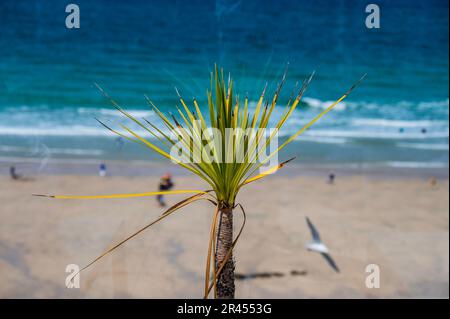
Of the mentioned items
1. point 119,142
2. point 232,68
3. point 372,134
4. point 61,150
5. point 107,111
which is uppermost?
point 232,68

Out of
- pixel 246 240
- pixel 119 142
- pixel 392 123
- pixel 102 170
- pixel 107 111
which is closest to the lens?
pixel 246 240

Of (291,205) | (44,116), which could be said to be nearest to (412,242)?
(291,205)

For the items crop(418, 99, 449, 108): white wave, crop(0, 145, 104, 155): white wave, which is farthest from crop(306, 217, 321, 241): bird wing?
crop(418, 99, 449, 108): white wave

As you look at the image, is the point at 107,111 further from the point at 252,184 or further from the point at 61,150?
the point at 252,184

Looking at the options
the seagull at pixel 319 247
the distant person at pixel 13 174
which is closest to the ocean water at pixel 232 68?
the distant person at pixel 13 174

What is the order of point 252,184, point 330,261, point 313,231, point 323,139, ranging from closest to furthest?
point 330,261, point 313,231, point 252,184, point 323,139

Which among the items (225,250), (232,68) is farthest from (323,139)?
(225,250)

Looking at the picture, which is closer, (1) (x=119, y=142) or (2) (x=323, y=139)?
(1) (x=119, y=142)
